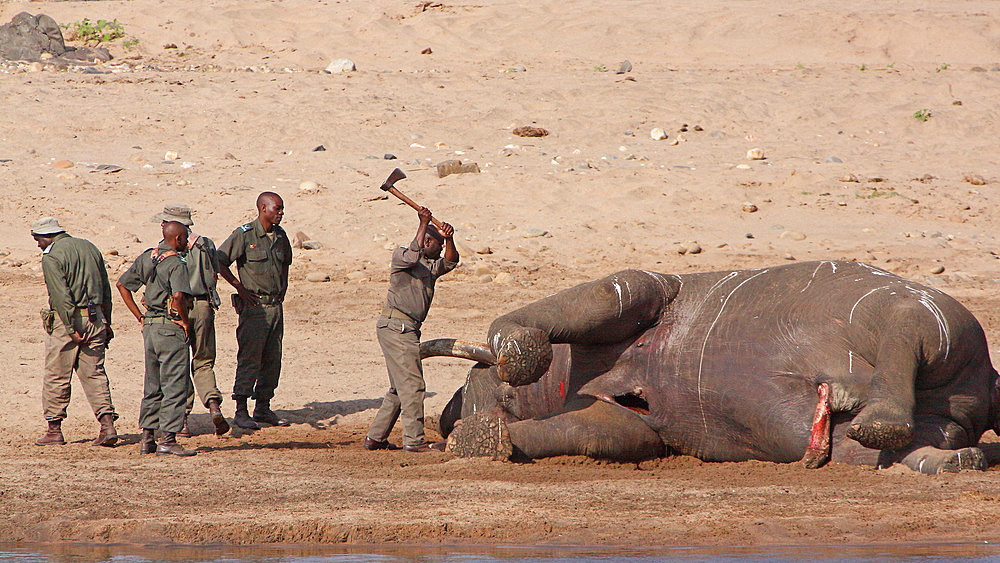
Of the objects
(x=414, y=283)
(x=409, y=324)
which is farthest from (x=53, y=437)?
(x=414, y=283)

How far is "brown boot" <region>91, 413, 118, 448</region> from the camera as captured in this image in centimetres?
779

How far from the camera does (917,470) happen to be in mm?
6020

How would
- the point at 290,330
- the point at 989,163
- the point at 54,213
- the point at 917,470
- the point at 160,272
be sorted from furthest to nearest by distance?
the point at 989,163
the point at 54,213
the point at 290,330
the point at 160,272
the point at 917,470

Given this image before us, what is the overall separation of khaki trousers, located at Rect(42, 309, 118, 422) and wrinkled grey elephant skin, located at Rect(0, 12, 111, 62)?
13.6 meters

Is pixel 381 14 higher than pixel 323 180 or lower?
higher

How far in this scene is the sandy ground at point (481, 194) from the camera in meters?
5.70

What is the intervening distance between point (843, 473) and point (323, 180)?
995 centimetres

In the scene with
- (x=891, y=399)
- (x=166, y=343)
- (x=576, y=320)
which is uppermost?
(x=576, y=320)

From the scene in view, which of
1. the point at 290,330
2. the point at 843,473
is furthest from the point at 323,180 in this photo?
the point at 843,473

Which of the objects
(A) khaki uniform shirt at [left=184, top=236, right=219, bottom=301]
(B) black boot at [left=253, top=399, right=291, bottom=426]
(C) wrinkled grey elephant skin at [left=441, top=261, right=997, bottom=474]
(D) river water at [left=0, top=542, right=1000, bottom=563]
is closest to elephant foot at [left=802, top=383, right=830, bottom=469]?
(C) wrinkled grey elephant skin at [left=441, top=261, right=997, bottom=474]

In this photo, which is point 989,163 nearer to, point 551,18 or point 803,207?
point 803,207

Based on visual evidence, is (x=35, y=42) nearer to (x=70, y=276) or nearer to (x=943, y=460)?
(x=70, y=276)

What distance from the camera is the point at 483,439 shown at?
677cm

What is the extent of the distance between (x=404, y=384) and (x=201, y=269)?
59.8 inches
